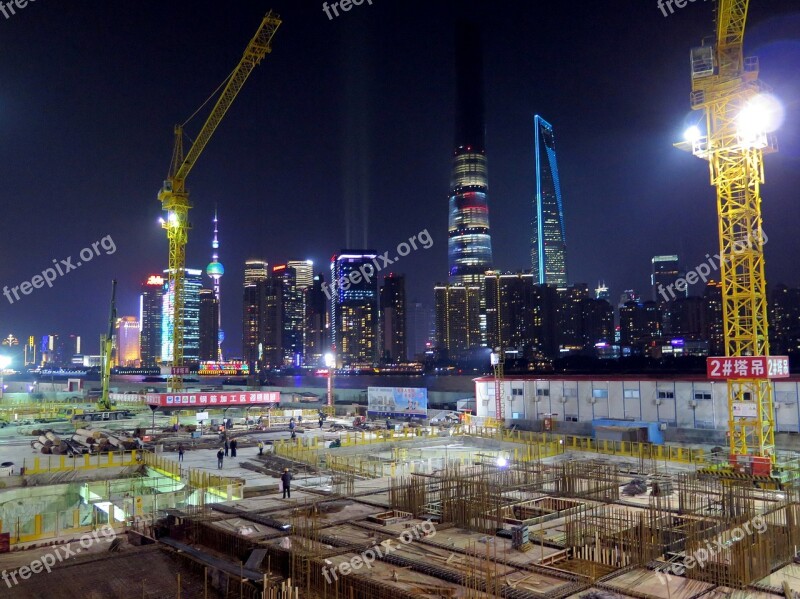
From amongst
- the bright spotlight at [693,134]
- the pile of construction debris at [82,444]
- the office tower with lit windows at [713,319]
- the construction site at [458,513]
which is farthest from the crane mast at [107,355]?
the office tower with lit windows at [713,319]

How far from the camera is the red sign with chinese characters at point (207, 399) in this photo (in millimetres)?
50750

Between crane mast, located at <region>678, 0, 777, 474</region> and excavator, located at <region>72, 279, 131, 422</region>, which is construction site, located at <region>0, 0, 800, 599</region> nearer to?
crane mast, located at <region>678, 0, 777, 474</region>

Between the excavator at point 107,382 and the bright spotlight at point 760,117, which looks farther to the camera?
the excavator at point 107,382

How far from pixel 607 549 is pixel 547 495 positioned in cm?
672

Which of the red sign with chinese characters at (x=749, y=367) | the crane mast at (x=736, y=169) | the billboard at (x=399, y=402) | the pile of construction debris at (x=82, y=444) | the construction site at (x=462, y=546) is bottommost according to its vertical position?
the pile of construction debris at (x=82, y=444)

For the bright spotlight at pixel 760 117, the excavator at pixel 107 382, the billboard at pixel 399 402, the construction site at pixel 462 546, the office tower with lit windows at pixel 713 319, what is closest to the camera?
the construction site at pixel 462 546

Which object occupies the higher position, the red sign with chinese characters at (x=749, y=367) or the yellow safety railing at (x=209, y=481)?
the red sign with chinese characters at (x=749, y=367)

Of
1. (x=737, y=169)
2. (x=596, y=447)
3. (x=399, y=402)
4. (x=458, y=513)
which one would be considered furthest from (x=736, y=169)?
(x=399, y=402)

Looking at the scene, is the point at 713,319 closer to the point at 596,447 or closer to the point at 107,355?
the point at 596,447

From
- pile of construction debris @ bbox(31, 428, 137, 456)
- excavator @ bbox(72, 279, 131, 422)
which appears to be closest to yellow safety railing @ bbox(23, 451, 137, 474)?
pile of construction debris @ bbox(31, 428, 137, 456)

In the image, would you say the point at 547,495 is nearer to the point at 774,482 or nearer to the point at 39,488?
the point at 774,482

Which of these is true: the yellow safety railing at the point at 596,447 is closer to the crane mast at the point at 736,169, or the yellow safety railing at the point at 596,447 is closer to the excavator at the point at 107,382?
the crane mast at the point at 736,169

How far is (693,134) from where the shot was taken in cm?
2823

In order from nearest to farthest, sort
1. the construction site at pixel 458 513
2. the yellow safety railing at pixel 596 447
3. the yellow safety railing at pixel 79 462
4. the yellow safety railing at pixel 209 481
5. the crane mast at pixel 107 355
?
the construction site at pixel 458 513, the yellow safety railing at pixel 209 481, the yellow safety railing at pixel 79 462, the yellow safety railing at pixel 596 447, the crane mast at pixel 107 355
